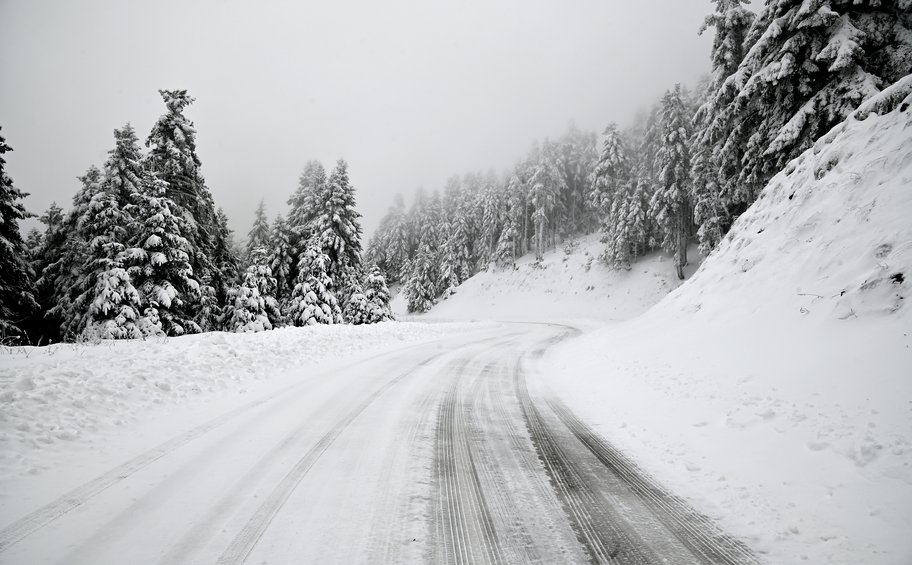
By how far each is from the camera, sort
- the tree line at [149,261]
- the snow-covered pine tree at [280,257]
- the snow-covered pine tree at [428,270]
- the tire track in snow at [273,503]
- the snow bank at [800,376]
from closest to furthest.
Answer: the tire track in snow at [273,503] → the snow bank at [800,376] → the tree line at [149,261] → the snow-covered pine tree at [280,257] → the snow-covered pine tree at [428,270]

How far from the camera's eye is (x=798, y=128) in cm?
1216

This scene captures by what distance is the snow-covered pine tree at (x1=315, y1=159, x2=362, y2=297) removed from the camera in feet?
82.9

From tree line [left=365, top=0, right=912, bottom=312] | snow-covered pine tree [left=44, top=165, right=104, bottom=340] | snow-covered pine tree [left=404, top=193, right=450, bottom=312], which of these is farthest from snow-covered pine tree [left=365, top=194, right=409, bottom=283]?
snow-covered pine tree [left=44, top=165, right=104, bottom=340]

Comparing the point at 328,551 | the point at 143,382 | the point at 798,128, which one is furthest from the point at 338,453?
the point at 798,128

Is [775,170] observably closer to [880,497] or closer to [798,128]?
[798,128]

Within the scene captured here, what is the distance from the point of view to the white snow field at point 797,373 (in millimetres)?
3223

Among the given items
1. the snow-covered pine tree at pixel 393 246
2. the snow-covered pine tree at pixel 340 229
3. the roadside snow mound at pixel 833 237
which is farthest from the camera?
the snow-covered pine tree at pixel 393 246

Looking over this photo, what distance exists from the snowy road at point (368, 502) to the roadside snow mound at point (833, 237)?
4.82 metres

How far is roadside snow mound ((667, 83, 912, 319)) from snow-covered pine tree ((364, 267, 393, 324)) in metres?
20.7

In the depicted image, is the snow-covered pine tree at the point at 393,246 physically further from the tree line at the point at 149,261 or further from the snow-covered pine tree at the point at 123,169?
the snow-covered pine tree at the point at 123,169

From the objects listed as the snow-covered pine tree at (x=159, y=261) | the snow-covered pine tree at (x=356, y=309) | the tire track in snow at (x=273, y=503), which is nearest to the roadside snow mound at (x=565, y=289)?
the snow-covered pine tree at (x=356, y=309)

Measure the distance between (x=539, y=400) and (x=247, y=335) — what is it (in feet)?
26.5

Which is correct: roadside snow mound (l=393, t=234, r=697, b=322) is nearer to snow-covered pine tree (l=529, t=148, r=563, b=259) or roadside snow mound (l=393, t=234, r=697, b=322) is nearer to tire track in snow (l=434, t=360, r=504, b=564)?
snow-covered pine tree (l=529, t=148, r=563, b=259)

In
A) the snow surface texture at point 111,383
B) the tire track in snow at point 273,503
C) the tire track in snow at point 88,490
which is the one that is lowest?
the tire track in snow at point 273,503
